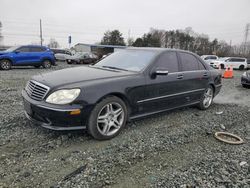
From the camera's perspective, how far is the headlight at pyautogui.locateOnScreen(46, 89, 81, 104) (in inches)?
124

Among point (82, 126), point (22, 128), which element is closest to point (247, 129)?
point (82, 126)

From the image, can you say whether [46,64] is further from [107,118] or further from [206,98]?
[107,118]

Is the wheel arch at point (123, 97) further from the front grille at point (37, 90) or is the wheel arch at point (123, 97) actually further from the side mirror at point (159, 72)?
the front grille at point (37, 90)

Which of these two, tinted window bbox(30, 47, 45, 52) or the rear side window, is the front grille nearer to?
the rear side window

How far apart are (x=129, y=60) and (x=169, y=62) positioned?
0.82 m

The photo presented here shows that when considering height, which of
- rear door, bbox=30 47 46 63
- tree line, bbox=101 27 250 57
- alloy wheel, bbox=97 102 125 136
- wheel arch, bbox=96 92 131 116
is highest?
tree line, bbox=101 27 250 57

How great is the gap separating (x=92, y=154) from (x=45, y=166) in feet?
2.05

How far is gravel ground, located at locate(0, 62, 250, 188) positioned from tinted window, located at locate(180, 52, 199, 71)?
4.22 ft

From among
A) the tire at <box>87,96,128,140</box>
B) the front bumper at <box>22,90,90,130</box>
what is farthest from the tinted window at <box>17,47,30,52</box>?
the tire at <box>87,96,128,140</box>

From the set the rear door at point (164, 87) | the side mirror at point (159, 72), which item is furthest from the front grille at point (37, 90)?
the side mirror at point (159, 72)

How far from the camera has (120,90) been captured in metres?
3.56

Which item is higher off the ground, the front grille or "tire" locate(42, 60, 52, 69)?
"tire" locate(42, 60, 52, 69)

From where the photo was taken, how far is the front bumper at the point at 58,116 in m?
3.11

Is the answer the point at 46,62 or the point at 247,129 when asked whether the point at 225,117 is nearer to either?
the point at 247,129
